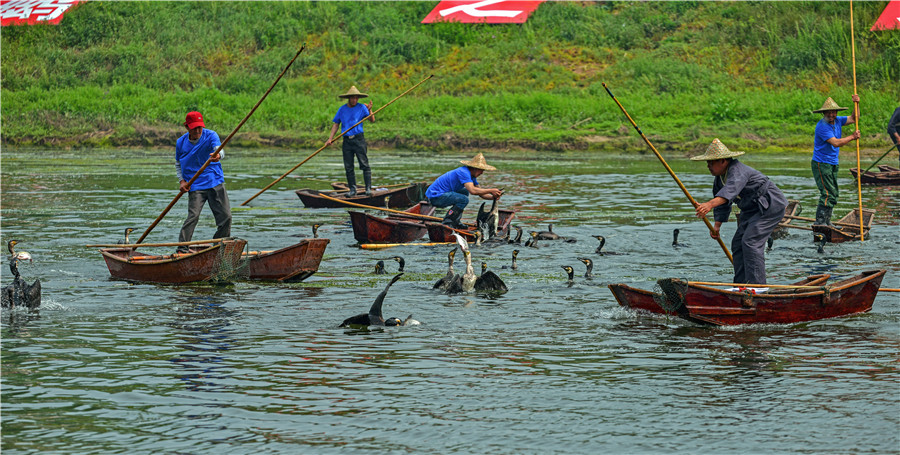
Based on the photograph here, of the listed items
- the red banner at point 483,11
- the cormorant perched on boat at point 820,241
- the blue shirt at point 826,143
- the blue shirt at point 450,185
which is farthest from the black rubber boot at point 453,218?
the red banner at point 483,11

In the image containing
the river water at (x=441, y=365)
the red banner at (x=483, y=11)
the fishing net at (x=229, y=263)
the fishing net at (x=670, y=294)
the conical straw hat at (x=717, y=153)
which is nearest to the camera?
the river water at (x=441, y=365)

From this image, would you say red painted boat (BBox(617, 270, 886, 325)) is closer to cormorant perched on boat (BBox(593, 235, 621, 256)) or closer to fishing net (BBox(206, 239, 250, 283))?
cormorant perched on boat (BBox(593, 235, 621, 256))

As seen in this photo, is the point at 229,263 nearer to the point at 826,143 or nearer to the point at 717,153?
the point at 717,153

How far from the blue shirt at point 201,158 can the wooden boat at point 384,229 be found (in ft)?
9.25

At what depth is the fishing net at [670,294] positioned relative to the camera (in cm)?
902

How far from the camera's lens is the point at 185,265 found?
1120cm

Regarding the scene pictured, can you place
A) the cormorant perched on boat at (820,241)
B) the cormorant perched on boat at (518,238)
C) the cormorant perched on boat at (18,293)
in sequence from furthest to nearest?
the cormorant perched on boat at (518,238), the cormorant perched on boat at (820,241), the cormorant perched on boat at (18,293)

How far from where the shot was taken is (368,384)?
25.2ft

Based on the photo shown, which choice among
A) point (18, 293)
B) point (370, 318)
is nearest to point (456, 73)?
point (18, 293)

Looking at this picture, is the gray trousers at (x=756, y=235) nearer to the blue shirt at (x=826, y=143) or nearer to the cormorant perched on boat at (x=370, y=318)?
the cormorant perched on boat at (x=370, y=318)

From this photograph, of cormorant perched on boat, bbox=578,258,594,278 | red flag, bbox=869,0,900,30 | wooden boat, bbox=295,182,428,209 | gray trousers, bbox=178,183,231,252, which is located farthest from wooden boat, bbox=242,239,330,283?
red flag, bbox=869,0,900,30

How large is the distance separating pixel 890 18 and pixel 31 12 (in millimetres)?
37593

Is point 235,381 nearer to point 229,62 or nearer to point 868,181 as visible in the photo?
point 868,181

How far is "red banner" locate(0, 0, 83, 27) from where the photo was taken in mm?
47000
